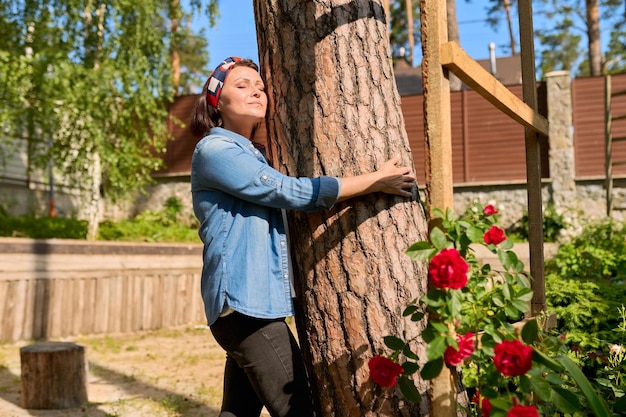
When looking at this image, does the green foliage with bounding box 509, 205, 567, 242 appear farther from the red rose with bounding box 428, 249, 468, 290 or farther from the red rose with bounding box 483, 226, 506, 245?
the red rose with bounding box 428, 249, 468, 290

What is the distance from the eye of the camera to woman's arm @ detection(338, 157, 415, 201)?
2.36 m

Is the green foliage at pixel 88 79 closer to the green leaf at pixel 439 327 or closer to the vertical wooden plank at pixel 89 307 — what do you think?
the vertical wooden plank at pixel 89 307

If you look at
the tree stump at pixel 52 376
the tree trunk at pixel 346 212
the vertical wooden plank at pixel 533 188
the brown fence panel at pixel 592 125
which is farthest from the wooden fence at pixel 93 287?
the brown fence panel at pixel 592 125

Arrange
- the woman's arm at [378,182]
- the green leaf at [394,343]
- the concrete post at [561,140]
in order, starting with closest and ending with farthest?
1. the green leaf at [394,343]
2. the woman's arm at [378,182]
3. the concrete post at [561,140]

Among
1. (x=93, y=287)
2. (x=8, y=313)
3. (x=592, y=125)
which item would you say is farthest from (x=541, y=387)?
(x=592, y=125)

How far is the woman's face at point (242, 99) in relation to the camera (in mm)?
2695

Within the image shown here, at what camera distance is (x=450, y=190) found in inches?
81.4

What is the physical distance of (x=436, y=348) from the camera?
74.7 inches

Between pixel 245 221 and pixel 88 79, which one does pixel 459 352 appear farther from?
pixel 88 79

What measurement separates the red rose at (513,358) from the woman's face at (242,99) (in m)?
1.34

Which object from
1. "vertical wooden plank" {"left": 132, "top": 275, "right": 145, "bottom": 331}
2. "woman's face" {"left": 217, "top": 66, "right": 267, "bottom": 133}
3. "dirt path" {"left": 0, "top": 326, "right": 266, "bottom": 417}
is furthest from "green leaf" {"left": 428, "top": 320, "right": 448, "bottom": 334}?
"vertical wooden plank" {"left": 132, "top": 275, "right": 145, "bottom": 331}

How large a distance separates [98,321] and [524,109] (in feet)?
21.1

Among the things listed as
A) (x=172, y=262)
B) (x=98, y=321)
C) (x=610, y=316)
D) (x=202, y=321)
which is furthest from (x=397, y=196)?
(x=202, y=321)

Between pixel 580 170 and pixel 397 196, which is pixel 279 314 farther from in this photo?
pixel 580 170
